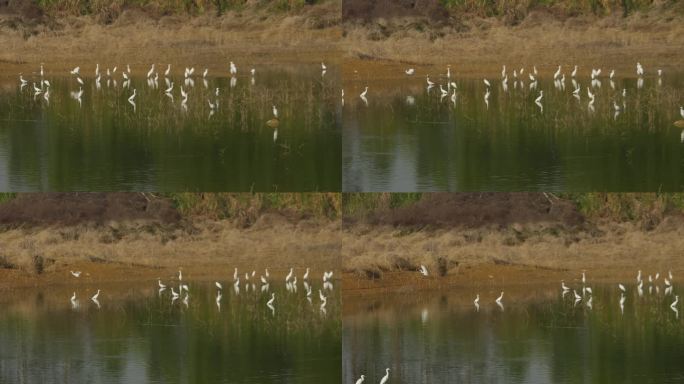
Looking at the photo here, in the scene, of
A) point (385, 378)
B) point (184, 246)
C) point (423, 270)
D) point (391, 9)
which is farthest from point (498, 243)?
point (391, 9)

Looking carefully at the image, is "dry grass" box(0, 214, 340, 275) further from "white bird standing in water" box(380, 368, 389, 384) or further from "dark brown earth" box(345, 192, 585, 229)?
"white bird standing in water" box(380, 368, 389, 384)

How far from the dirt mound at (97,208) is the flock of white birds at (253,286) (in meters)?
1.18

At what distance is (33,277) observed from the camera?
21.5m

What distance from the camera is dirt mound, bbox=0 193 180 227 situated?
2248 cm

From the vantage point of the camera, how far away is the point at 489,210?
2303 cm

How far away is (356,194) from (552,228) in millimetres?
2724

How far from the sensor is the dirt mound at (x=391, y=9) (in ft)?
86.3

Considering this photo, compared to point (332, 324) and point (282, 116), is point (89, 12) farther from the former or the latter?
point (332, 324)

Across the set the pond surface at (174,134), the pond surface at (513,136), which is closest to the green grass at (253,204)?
the pond surface at (174,134)

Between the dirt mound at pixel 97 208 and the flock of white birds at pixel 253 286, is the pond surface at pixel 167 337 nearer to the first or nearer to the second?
the flock of white birds at pixel 253 286

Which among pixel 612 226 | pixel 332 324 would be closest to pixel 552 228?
pixel 612 226

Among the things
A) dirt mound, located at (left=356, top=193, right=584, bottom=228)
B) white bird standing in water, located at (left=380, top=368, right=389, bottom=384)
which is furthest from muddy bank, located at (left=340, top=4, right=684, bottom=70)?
white bird standing in water, located at (left=380, top=368, right=389, bottom=384)

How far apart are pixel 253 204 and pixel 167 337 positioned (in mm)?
3594

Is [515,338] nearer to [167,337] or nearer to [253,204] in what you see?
[167,337]
